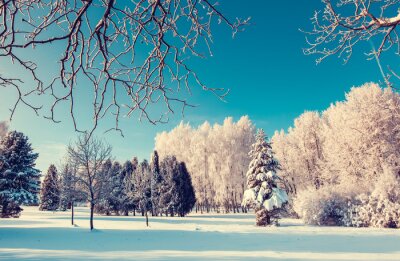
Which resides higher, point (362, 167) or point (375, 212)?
point (362, 167)

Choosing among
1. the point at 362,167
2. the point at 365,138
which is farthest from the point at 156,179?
the point at 365,138

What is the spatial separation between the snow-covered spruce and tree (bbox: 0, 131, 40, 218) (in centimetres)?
1875

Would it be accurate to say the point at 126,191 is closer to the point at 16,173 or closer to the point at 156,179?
the point at 156,179

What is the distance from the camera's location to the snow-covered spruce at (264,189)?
2605 centimetres

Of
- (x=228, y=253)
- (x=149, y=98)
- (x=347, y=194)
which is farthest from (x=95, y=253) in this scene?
(x=347, y=194)

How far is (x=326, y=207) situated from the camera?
27.1 m

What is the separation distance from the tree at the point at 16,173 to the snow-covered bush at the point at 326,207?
23.2 metres

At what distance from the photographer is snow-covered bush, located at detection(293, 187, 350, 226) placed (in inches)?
1057

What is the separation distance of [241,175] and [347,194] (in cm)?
1974

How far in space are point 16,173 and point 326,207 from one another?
26387mm

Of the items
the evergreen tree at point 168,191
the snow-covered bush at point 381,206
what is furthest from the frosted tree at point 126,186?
the snow-covered bush at point 381,206

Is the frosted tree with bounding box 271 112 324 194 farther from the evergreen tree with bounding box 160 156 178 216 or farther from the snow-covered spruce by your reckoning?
the evergreen tree with bounding box 160 156 178 216

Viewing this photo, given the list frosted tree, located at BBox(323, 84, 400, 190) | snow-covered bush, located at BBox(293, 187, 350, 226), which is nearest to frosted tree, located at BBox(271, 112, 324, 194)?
frosted tree, located at BBox(323, 84, 400, 190)

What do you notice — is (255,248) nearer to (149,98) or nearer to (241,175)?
(149,98)
